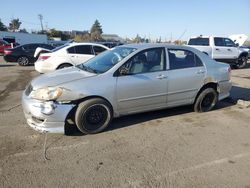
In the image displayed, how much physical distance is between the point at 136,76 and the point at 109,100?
0.70 m

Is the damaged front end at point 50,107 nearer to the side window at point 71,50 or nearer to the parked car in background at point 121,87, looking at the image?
the parked car in background at point 121,87

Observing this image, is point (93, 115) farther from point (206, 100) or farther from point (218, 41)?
point (218, 41)

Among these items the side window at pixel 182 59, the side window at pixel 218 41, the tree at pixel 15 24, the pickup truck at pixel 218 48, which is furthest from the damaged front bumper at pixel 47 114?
the tree at pixel 15 24

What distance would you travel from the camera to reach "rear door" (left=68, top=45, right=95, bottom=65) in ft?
34.0

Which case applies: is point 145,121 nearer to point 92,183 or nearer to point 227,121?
point 227,121

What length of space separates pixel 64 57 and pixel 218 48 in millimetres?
9049

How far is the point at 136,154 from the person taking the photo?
13.0 feet

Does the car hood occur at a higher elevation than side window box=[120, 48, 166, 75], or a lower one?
lower

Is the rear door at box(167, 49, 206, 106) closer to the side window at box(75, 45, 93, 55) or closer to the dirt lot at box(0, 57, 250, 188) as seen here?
the dirt lot at box(0, 57, 250, 188)

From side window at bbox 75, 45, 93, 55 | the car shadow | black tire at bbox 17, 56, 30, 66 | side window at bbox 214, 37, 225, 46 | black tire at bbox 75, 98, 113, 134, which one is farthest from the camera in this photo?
black tire at bbox 17, 56, 30, 66

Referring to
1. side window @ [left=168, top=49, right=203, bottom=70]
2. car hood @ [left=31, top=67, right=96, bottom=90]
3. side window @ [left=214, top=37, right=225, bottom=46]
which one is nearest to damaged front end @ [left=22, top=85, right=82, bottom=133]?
car hood @ [left=31, top=67, right=96, bottom=90]

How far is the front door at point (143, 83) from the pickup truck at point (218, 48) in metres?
10.0

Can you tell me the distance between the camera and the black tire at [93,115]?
14.8 feet

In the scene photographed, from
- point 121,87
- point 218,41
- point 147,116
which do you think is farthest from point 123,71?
point 218,41
